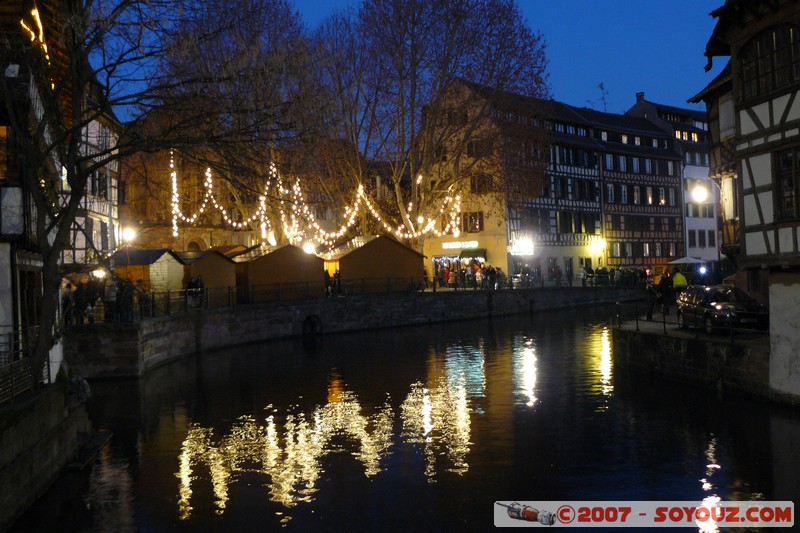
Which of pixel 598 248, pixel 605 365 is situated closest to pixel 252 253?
pixel 605 365

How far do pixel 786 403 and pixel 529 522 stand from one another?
9.08m

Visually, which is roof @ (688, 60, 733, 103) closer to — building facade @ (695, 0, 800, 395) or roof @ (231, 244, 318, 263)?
building facade @ (695, 0, 800, 395)

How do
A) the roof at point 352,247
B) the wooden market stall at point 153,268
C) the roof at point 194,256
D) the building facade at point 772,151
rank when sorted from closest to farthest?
1. the building facade at point 772,151
2. the wooden market stall at point 153,268
3. the roof at point 194,256
4. the roof at point 352,247

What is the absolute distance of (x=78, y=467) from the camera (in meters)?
13.7

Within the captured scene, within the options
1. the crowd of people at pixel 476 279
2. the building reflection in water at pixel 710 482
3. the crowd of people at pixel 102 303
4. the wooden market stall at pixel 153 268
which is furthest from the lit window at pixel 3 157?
the crowd of people at pixel 476 279

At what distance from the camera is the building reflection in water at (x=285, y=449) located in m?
12.5

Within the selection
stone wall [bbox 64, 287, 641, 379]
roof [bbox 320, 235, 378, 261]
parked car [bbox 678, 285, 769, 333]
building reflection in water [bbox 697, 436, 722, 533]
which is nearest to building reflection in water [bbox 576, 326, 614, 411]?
parked car [bbox 678, 285, 769, 333]

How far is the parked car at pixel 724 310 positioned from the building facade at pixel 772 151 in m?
4.43

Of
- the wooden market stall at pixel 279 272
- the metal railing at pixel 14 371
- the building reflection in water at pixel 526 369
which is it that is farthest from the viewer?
the wooden market stall at pixel 279 272

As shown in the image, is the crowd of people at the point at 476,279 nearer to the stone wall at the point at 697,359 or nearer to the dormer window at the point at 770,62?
the stone wall at the point at 697,359

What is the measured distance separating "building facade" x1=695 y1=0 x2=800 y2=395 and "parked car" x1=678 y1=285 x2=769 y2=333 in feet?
14.5

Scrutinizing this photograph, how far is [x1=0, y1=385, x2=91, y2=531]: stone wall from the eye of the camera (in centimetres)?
Answer: 1073

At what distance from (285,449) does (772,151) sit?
475 inches

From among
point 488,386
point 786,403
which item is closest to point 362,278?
point 488,386
